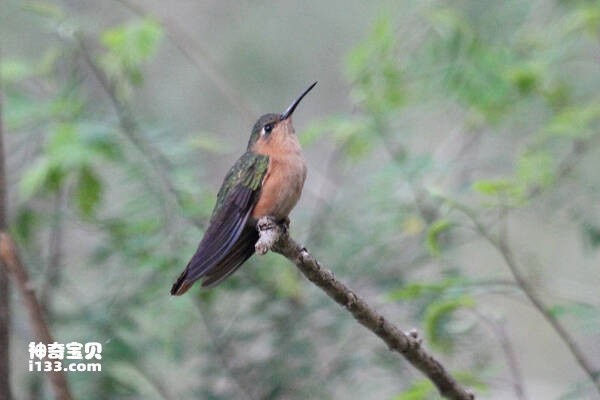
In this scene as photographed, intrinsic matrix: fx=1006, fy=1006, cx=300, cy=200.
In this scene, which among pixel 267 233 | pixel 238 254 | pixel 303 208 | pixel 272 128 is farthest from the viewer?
pixel 303 208

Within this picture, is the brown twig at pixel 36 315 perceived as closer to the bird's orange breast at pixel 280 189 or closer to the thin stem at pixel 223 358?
the bird's orange breast at pixel 280 189

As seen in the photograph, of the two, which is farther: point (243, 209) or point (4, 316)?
point (4, 316)

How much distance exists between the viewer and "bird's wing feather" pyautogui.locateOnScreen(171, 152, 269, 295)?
2.34 metres

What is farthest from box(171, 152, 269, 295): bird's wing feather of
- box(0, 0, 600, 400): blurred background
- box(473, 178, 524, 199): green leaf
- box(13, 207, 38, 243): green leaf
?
box(13, 207, 38, 243): green leaf

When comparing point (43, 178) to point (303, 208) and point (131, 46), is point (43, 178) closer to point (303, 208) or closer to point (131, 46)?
point (131, 46)

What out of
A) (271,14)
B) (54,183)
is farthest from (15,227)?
(271,14)

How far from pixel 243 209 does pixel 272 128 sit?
0.57m

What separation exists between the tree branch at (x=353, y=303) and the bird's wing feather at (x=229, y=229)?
70 millimetres

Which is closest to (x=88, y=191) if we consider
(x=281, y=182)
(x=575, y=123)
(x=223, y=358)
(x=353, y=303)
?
(x=223, y=358)

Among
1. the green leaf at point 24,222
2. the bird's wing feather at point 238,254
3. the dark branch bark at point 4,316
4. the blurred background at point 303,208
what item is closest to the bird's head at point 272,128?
the bird's wing feather at point 238,254

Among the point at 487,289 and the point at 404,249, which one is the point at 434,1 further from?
the point at 487,289

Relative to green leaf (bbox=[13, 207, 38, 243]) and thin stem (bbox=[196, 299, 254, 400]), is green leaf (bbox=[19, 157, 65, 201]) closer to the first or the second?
green leaf (bbox=[13, 207, 38, 243])

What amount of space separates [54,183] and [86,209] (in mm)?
147

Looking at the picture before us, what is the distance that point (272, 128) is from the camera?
3004mm
